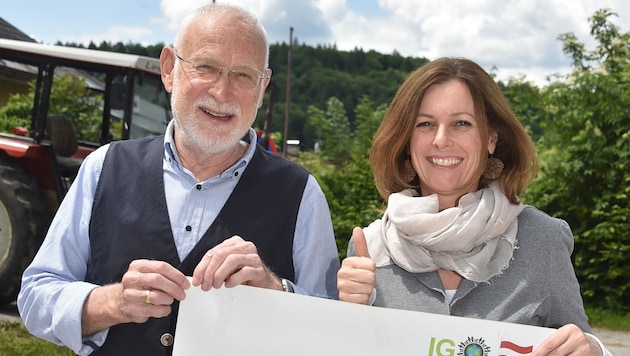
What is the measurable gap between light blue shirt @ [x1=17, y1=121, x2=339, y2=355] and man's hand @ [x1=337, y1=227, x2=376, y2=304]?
25 cm

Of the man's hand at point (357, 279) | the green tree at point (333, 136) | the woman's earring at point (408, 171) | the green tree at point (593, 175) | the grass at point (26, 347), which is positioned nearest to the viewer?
the man's hand at point (357, 279)

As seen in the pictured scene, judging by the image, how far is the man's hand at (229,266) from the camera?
2.12 m

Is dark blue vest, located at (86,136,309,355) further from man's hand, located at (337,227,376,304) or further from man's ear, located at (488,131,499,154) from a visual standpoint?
man's ear, located at (488,131,499,154)

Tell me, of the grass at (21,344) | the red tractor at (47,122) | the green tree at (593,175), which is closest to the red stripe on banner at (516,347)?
the grass at (21,344)

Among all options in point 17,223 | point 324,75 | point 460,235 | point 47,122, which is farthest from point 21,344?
point 324,75

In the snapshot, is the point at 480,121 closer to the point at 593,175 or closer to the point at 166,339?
the point at 166,339

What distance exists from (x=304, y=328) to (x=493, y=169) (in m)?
0.83

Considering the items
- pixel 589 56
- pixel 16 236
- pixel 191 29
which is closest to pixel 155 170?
pixel 191 29

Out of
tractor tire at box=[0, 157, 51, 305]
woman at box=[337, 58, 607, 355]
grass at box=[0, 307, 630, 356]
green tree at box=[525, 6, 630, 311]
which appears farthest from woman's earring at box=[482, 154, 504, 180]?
green tree at box=[525, 6, 630, 311]

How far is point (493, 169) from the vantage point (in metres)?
2.57

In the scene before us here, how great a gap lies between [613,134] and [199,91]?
25.9ft

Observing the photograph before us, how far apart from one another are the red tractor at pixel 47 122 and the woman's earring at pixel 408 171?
513 centimetres

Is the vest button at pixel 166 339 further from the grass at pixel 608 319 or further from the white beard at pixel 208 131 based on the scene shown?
the grass at pixel 608 319

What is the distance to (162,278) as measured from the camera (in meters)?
2.09
